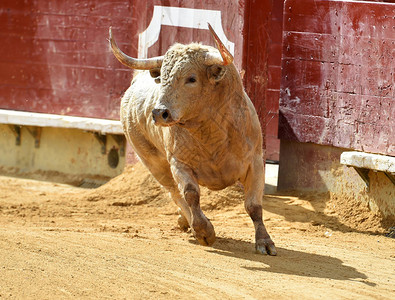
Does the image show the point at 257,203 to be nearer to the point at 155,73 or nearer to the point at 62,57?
the point at 155,73

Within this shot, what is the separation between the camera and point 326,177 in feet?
30.2

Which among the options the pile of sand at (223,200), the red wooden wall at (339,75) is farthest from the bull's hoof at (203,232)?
the red wooden wall at (339,75)

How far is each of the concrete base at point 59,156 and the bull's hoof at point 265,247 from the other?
436 centimetres

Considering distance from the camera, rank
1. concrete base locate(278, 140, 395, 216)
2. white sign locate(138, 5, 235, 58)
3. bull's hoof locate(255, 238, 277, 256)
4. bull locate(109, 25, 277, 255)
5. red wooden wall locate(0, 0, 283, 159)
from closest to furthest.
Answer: bull locate(109, 25, 277, 255)
bull's hoof locate(255, 238, 277, 256)
concrete base locate(278, 140, 395, 216)
white sign locate(138, 5, 235, 58)
red wooden wall locate(0, 0, 283, 159)

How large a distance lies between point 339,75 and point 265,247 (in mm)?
2700

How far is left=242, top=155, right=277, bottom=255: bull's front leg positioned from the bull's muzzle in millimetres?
1013

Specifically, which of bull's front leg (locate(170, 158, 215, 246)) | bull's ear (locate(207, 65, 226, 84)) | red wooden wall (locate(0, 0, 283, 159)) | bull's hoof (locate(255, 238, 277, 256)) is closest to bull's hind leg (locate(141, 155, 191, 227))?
bull's front leg (locate(170, 158, 215, 246))

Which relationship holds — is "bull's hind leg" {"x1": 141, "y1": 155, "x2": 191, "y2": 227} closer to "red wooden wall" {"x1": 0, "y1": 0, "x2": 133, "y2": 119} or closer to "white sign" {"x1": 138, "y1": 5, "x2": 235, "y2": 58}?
"white sign" {"x1": 138, "y1": 5, "x2": 235, "y2": 58}

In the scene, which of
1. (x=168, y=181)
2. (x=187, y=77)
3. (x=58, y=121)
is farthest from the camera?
(x=58, y=121)

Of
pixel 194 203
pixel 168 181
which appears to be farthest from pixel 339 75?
pixel 194 203

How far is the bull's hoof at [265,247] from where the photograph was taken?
6941 millimetres

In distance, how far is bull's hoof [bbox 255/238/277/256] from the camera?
694 centimetres

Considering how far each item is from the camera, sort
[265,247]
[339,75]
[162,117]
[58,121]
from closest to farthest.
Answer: [162,117] < [265,247] < [339,75] < [58,121]

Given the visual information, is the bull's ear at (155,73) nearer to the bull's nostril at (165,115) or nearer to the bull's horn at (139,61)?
the bull's horn at (139,61)
